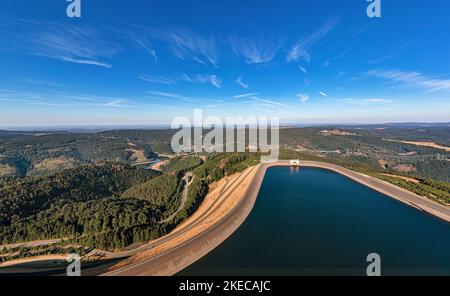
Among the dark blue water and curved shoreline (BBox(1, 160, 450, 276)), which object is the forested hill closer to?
curved shoreline (BBox(1, 160, 450, 276))

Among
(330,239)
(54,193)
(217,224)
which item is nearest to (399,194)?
(330,239)

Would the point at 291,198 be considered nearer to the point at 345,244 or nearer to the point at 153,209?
the point at 345,244

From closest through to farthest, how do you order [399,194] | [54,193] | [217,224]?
[217,224], [399,194], [54,193]

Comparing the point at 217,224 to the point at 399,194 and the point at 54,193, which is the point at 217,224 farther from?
the point at 54,193

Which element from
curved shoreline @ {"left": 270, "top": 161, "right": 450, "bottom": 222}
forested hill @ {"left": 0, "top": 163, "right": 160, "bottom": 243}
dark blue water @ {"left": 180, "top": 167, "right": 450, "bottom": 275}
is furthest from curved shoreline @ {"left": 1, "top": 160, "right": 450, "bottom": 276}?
forested hill @ {"left": 0, "top": 163, "right": 160, "bottom": 243}

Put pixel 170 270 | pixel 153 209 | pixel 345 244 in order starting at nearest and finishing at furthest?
pixel 170 270 < pixel 345 244 < pixel 153 209

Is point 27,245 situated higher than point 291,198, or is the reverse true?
point 291,198

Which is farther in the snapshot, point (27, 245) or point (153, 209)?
point (153, 209)
